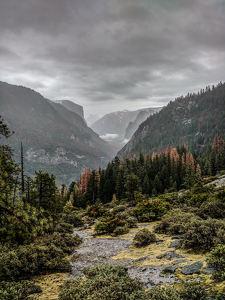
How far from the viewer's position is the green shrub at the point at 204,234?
7.81 metres

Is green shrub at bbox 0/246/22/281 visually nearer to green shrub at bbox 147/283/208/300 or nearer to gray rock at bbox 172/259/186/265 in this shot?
green shrub at bbox 147/283/208/300

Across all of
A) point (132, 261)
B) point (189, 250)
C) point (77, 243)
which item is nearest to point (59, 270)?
point (132, 261)

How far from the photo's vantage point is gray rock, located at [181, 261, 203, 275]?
6.27 m

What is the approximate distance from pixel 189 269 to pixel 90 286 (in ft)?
12.0

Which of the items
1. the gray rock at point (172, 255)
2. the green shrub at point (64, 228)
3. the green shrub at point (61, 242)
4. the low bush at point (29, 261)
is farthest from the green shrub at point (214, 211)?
the green shrub at point (64, 228)

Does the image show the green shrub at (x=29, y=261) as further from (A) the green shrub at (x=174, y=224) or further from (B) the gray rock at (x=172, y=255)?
(A) the green shrub at (x=174, y=224)

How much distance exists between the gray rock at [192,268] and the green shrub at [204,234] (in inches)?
52.8

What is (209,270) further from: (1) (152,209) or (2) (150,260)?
(1) (152,209)

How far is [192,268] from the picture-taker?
6500 millimetres

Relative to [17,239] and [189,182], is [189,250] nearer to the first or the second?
[17,239]

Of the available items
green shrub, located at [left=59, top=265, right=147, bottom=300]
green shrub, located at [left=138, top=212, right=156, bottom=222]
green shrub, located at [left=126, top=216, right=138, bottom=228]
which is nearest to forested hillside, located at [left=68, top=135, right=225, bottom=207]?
green shrub, located at [left=138, top=212, right=156, bottom=222]

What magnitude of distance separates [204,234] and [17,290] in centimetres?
802

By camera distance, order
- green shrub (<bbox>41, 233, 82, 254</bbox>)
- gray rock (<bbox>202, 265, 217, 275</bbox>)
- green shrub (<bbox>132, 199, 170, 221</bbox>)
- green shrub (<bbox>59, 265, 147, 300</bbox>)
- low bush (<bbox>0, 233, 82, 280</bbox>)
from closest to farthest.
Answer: green shrub (<bbox>59, 265, 147, 300</bbox>), gray rock (<bbox>202, 265, 217, 275</bbox>), low bush (<bbox>0, 233, 82, 280</bbox>), green shrub (<bbox>41, 233, 82, 254</bbox>), green shrub (<bbox>132, 199, 170, 221</bbox>)

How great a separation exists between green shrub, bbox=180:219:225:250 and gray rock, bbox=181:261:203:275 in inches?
52.8
